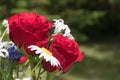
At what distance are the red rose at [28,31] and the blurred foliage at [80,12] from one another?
3846 millimetres

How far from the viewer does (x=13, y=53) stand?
43.9 inches

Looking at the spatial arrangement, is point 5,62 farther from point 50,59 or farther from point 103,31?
point 103,31

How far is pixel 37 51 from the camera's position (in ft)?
3.36

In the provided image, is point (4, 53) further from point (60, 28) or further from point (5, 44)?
point (60, 28)

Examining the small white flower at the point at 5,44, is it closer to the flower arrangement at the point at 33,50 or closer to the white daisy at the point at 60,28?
the flower arrangement at the point at 33,50

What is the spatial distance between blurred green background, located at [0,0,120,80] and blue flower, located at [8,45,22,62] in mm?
3694

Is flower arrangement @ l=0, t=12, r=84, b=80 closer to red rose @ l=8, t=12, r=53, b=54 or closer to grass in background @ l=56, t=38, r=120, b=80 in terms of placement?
red rose @ l=8, t=12, r=53, b=54

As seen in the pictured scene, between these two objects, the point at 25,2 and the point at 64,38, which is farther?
the point at 25,2

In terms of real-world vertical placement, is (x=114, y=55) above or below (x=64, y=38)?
above

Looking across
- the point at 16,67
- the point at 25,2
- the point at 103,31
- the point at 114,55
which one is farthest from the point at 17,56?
the point at 103,31

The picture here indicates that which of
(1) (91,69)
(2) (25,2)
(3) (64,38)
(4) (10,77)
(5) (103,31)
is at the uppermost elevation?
(5) (103,31)

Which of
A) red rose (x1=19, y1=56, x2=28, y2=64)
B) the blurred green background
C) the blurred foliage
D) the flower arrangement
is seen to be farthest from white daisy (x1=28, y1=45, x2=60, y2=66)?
the blurred foliage

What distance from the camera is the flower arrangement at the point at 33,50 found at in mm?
1079

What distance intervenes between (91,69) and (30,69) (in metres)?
4.54
